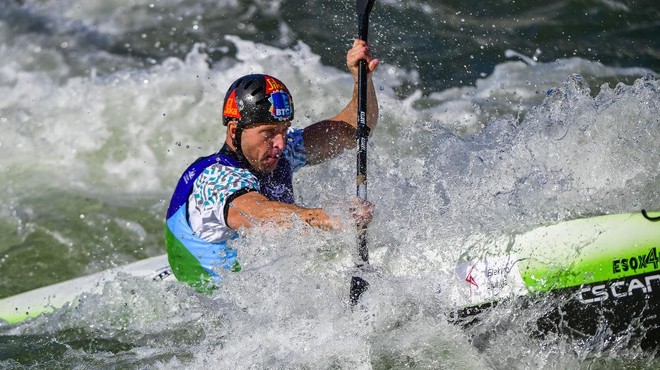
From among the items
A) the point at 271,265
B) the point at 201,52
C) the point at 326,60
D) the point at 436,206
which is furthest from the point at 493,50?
the point at 271,265

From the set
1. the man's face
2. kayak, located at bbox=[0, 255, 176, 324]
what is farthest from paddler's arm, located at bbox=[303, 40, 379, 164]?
kayak, located at bbox=[0, 255, 176, 324]

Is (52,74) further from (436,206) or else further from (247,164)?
(436,206)

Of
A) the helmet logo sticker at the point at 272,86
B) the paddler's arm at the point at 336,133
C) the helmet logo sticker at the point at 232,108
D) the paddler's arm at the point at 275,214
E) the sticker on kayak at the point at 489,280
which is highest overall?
the helmet logo sticker at the point at 272,86

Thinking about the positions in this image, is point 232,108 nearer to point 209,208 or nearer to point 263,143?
point 263,143

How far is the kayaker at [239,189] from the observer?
380cm

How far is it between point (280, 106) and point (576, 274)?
→ 1.52 m

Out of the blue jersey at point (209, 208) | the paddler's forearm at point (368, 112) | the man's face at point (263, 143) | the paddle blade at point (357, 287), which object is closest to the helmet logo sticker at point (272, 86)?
the man's face at point (263, 143)

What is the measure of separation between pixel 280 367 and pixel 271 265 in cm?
46

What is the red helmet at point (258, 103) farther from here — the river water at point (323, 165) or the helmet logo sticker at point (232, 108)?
the river water at point (323, 165)

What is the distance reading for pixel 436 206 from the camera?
4.18 meters

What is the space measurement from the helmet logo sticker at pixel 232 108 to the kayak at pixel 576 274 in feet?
3.99

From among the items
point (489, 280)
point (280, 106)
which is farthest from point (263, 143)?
point (489, 280)

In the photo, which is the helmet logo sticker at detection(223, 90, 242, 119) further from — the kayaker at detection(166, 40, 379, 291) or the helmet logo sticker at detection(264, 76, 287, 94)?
the helmet logo sticker at detection(264, 76, 287, 94)

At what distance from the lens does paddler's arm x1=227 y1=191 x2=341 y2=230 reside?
147 inches
